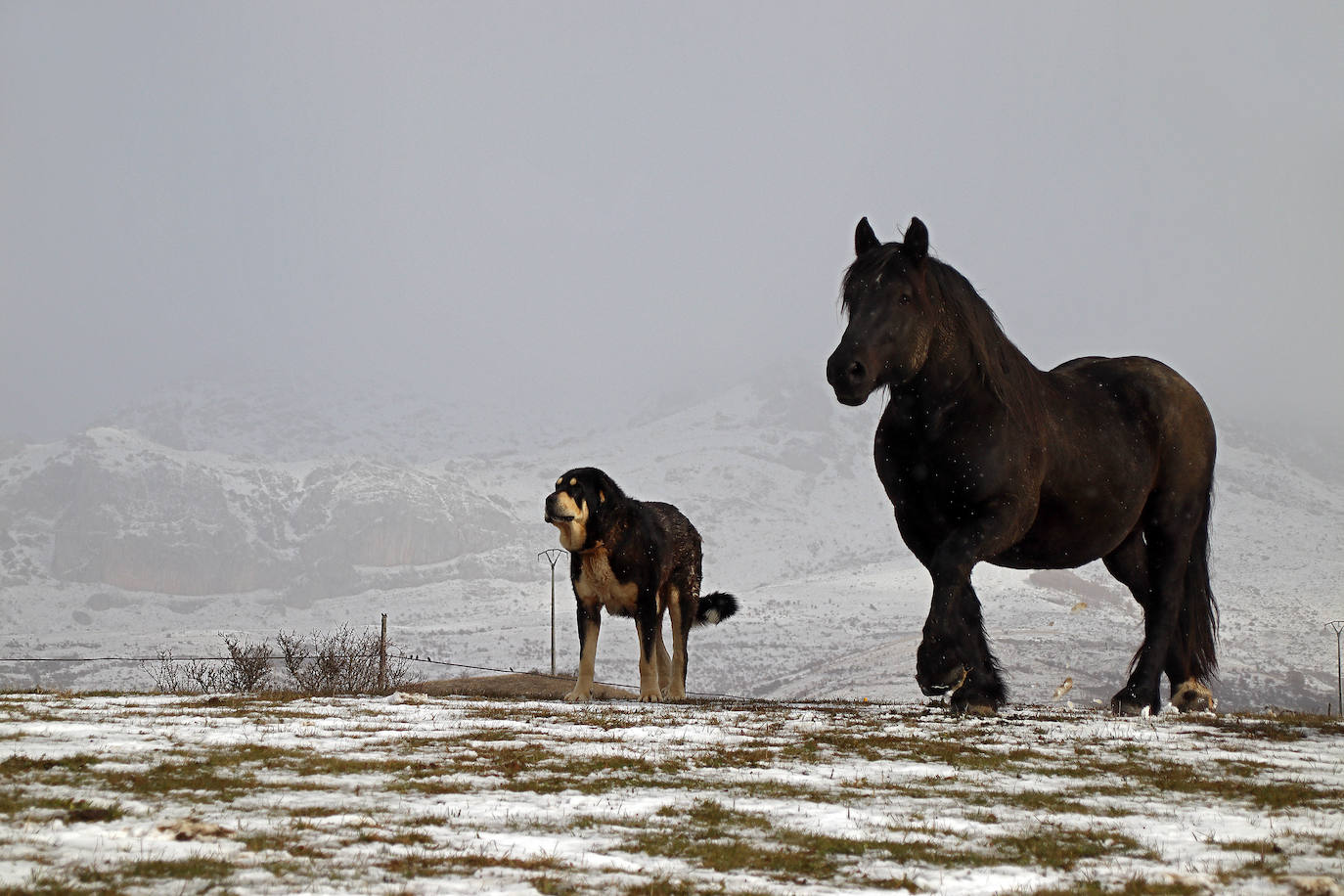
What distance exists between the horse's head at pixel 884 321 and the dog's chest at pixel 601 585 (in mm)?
4510

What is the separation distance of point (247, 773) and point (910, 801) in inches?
111

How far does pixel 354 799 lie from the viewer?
4.32m

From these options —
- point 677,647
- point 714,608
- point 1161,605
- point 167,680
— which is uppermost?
point 1161,605

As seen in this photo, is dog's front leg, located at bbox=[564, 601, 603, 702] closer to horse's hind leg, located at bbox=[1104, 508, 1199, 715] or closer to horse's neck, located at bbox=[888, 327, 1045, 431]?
horse's neck, located at bbox=[888, 327, 1045, 431]

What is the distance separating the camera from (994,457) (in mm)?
7891

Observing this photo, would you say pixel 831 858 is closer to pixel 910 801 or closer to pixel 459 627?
pixel 910 801

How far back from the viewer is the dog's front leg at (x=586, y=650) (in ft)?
37.2

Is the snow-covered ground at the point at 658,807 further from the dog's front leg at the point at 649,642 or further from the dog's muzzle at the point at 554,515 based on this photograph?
the dog's front leg at the point at 649,642

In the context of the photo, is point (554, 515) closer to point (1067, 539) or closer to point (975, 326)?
point (975, 326)

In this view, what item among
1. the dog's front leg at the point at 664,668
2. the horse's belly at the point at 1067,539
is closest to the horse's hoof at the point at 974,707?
the horse's belly at the point at 1067,539

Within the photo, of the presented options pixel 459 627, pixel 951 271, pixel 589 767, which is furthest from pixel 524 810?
pixel 459 627

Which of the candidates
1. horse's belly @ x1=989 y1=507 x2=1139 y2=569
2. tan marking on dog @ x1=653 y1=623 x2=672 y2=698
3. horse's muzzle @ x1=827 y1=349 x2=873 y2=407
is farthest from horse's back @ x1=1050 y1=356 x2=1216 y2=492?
tan marking on dog @ x1=653 y1=623 x2=672 y2=698

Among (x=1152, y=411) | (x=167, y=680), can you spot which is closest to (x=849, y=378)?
(x=1152, y=411)

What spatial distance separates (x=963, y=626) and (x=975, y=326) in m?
2.19
